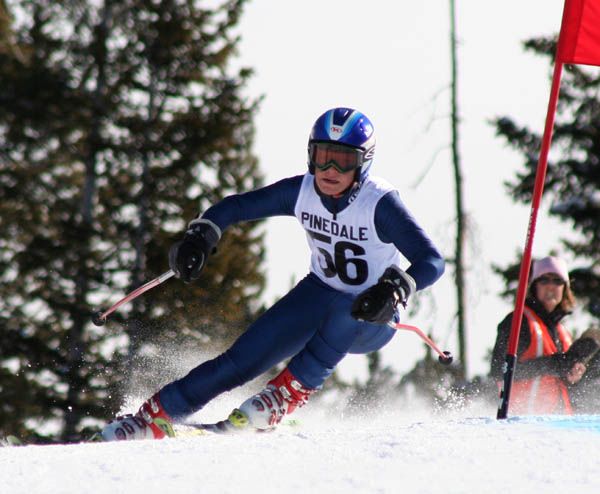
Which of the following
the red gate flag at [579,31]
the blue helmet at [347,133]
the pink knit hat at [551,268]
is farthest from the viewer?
the pink knit hat at [551,268]

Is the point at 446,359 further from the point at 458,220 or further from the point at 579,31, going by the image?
the point at 458,220

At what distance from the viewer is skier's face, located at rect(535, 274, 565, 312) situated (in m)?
6.11

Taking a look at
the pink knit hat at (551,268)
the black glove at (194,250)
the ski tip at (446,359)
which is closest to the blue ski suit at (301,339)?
the ski tip at (446,359)

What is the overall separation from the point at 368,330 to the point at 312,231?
23.7 inches

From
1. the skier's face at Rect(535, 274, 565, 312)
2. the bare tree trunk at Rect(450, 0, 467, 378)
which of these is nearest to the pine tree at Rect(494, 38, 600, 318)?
the bare tree trunk at Rect(450, 0, 467, 378)

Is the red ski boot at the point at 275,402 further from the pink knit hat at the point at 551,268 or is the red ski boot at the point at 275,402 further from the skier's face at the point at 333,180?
the pink knit hat at the point at 551,268

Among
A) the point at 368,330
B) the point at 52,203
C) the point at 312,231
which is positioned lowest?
the point at 368,330

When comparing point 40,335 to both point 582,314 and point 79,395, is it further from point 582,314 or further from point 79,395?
point 582,314

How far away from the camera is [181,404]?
16.6ft

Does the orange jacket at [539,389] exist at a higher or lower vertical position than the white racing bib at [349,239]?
lower

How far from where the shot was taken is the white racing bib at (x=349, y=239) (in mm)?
4973

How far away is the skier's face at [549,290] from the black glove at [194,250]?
213cm

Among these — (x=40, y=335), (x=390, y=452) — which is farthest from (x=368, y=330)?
(x=40, y=335)

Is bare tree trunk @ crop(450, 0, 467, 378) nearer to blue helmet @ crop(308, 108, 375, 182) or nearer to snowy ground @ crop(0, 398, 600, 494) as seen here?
blue helmet @ crop(308, 108, 375, 182)
